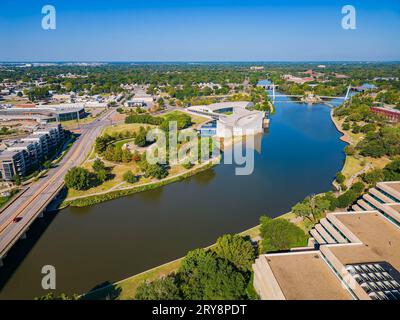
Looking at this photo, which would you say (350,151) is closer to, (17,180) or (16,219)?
(16,219)

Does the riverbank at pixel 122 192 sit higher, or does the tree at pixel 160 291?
the tree at pixel 160 291

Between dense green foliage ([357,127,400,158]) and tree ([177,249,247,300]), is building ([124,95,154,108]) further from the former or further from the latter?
tree ([177,249,247,300])

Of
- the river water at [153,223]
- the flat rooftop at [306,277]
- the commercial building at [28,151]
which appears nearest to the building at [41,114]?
the commercial building at [28,151]

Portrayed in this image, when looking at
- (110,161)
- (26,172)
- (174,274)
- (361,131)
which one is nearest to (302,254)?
(174,274)

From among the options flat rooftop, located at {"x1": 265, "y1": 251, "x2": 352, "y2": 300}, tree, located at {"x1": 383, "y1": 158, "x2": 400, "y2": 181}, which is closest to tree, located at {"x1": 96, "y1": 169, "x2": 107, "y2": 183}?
flat rooftop, located at {"x1": 265, "y1": 251, "x2": 352, "y2": 300}

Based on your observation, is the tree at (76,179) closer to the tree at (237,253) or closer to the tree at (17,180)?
the tree at (17,180)
